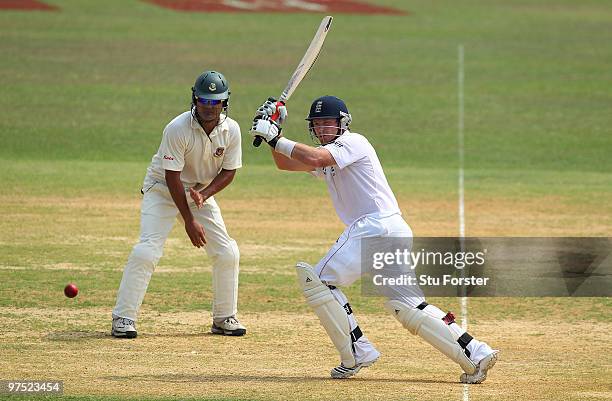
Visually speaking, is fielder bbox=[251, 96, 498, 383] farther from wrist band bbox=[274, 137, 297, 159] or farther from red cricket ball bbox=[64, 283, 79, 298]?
red cricket ball bbox=[64, 283, 79, 298]

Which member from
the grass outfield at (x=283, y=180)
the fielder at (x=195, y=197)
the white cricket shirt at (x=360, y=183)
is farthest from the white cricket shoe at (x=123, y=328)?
the white cricket shirt at (x=360, y=183)

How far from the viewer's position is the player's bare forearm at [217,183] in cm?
970

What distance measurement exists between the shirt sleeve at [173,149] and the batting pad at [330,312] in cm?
170

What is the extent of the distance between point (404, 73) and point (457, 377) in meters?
19.2

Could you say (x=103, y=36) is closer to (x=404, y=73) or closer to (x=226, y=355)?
(x=404, y=73)

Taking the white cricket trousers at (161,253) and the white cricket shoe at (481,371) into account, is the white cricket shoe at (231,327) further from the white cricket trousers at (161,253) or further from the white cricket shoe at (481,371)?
the white cricket shoe at (481,371)

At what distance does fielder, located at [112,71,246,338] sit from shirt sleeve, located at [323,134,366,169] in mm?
1377

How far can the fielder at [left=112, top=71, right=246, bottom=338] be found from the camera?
9.48 metres

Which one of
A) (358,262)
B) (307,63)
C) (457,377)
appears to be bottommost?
(457,377)

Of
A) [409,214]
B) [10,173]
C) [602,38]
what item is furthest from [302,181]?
[602,38]

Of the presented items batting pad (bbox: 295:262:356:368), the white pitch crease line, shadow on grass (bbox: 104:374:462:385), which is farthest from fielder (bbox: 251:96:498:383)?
the white pitch crease line

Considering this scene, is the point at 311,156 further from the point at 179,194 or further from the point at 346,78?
the point at 346,78

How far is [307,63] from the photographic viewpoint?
30.5 ft

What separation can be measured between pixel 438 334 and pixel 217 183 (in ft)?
8.14
